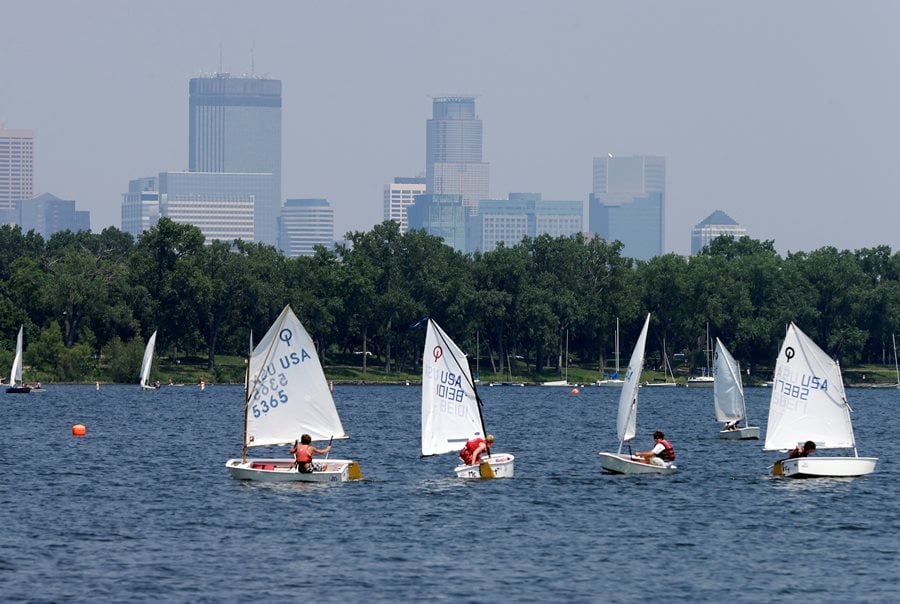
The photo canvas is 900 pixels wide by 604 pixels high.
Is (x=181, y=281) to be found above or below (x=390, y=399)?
above

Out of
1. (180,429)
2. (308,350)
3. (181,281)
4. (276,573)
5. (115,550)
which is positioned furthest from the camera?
(181,281)

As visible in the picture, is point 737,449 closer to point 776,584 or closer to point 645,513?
point 645,513

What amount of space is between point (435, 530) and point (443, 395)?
1249 cm

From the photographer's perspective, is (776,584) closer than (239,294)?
Yes

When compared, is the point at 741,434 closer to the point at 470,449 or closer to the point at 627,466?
the point at 627,466

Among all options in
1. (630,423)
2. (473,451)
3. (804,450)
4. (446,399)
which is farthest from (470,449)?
(804,450)

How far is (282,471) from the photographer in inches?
2386

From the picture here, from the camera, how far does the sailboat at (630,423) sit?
213ft

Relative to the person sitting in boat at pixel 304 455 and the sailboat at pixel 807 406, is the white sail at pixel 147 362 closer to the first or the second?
the sailboat at pixel 807 406

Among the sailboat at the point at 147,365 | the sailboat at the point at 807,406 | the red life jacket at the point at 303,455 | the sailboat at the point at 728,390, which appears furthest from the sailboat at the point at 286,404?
the sailboat at the point at 147,365

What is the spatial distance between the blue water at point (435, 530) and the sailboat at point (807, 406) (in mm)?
1614

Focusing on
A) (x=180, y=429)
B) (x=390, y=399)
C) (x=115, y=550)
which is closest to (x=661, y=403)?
(x=390, y=399)

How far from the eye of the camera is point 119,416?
11588 cm

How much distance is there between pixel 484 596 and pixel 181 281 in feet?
473
